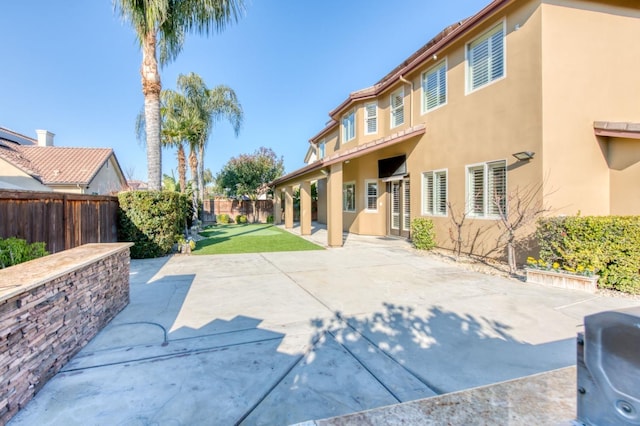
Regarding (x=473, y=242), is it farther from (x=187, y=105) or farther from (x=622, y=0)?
(x=187, y=105)

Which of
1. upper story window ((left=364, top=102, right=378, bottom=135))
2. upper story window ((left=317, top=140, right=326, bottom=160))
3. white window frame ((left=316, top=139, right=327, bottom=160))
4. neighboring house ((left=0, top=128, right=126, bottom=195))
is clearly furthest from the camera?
upper story window ((left=317, top=140, right=326, bottom=160))

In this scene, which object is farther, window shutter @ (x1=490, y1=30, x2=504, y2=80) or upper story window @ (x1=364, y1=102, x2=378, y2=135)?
upper story window @ (x1=364, y1=102, x2=378, y2=135)

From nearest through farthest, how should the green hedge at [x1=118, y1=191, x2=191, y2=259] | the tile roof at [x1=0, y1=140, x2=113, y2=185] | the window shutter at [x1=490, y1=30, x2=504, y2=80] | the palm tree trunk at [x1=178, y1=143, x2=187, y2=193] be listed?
the window shutter at [x1=490, y1=30, x2=504, y2=80] → the green hedge at [x1=118, y1=191, x2=191, y2=259] → the tile roof at [x1=0, y1=140, x2=113, y2=185] → the palm tree trunk at [x1=178, y1=143, x2=187, y2=193]

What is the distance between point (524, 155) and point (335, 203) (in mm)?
6375

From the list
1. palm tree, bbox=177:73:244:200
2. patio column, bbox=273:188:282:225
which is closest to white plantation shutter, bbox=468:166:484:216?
patio column, bbox=273:188:282:225

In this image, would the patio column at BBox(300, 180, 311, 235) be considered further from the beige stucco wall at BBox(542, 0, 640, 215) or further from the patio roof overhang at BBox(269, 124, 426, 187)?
the beige stucco wall at BBox(542, 0, 640, 215)

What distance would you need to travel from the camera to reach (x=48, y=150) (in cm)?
2162

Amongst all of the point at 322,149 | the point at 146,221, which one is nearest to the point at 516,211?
the point at 146,221

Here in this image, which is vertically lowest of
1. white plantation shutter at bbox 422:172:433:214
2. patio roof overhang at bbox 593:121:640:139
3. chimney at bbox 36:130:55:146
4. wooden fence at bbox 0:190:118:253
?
wooden fence at bbox 0:190:118:253

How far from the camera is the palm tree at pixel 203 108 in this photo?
69.3ft

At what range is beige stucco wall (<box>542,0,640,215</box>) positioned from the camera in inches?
303

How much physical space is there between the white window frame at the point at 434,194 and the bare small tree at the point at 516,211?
219cm

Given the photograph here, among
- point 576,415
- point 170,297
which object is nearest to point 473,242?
point 170,297

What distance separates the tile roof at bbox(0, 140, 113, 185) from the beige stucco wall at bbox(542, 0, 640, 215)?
23.6 meters
